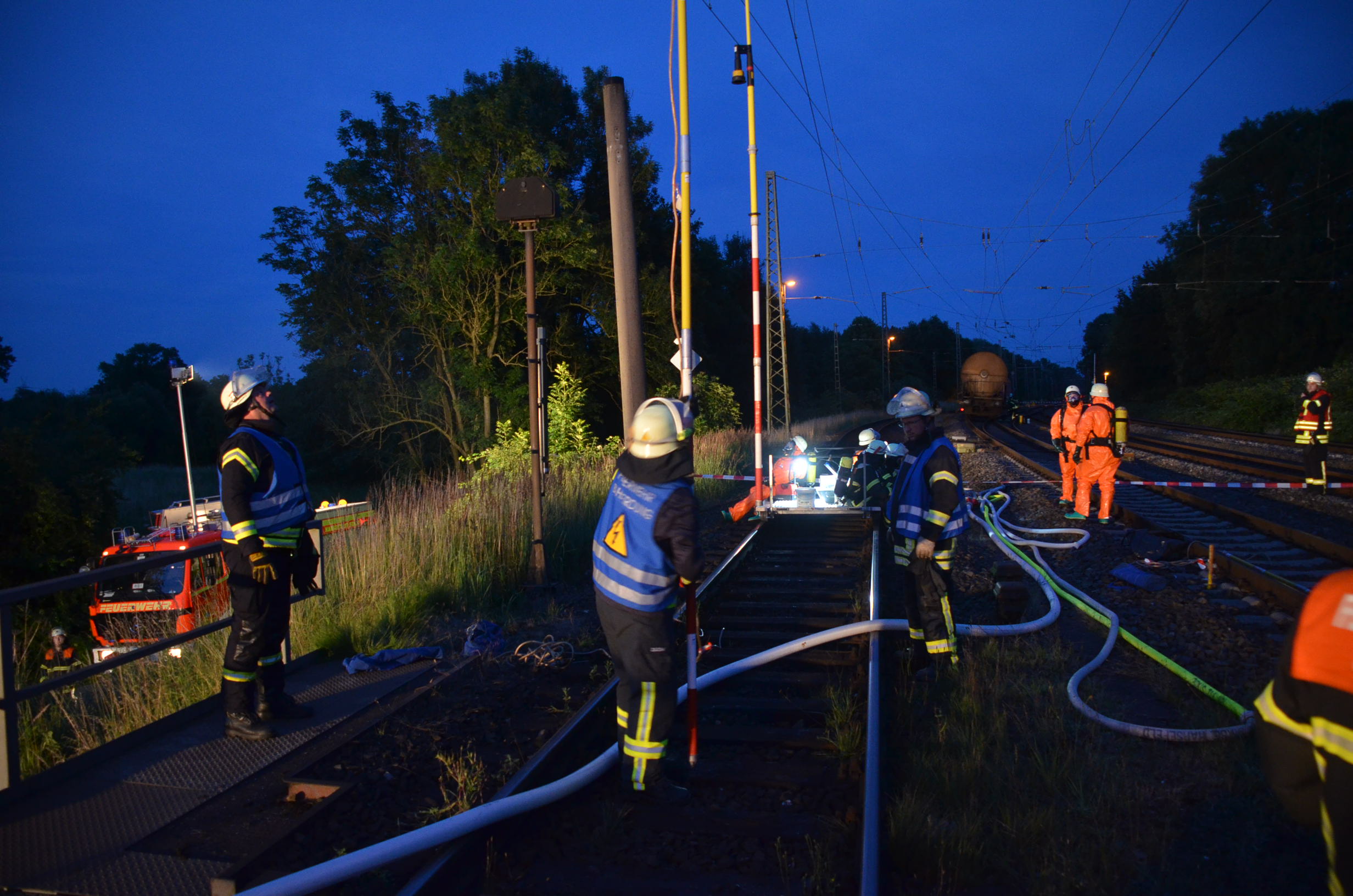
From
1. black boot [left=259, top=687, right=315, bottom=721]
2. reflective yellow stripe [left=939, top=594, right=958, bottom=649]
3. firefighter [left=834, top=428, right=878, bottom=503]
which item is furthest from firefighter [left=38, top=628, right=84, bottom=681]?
reflective yellow stripe [left=939, top=594, right=958, bottom=649]

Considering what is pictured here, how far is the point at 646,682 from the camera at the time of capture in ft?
12.1

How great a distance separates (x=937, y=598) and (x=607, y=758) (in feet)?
8.48

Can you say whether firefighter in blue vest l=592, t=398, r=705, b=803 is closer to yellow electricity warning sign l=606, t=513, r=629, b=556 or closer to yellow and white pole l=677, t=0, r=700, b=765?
yellow electricity warning sign l=606, t=513, r=629, b=556

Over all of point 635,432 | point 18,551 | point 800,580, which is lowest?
point 18,551

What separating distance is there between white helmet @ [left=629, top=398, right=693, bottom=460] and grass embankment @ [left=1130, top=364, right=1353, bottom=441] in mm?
28259

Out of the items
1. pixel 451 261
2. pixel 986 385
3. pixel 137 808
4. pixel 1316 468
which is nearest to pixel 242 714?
pixel 137 808

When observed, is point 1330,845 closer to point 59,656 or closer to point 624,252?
point 624,252

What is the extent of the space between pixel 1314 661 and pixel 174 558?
5.31 meters

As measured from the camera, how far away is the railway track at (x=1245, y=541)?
283 inches

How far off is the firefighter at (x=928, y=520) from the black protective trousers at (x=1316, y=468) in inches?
422

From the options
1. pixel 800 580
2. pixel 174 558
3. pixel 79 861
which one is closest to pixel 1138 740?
pixel 800 580

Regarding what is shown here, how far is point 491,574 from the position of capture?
305 inches

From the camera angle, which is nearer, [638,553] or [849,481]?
[638,553]

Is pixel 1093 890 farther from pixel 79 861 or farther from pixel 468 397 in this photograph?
pixel 468 397
